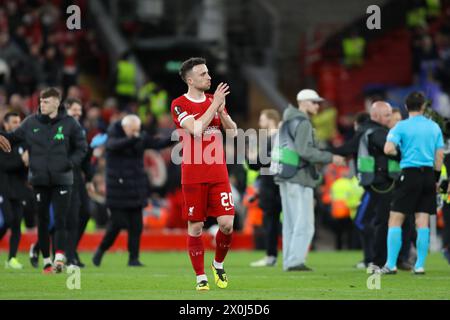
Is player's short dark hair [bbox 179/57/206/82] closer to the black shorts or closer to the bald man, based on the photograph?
the black shorts

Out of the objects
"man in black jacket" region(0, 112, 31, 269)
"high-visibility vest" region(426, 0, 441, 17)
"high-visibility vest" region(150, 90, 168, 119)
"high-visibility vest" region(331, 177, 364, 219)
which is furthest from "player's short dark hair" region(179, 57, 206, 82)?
"high-visibility vest" region(426, 0, 441, 17)

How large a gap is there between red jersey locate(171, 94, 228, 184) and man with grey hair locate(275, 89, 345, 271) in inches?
162

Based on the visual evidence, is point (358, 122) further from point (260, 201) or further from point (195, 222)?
point (195, 222)

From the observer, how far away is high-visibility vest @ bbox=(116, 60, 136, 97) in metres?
31.9

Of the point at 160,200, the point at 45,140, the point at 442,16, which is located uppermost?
the point at 442,16

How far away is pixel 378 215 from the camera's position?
17.5m

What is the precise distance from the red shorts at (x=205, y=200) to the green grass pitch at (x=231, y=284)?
32.8 inches

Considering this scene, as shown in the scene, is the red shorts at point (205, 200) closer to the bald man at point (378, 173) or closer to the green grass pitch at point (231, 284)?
the green grass pitch at point (231, 284)

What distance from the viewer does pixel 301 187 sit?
700 inches

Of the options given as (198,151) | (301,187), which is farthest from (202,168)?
(301,187)

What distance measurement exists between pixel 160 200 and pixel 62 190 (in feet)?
38.4

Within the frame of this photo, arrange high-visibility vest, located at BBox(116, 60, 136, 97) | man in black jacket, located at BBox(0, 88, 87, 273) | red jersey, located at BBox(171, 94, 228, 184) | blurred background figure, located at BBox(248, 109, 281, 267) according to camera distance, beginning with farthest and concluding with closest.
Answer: high-visibility vest, located at BBox(116, 60, 136, 97)
blurred background figure, located at BBox(248, 109, 281, 267)
man in black jacket, located at BBox(0, 88, 87, 273)
red jersey, located at BBox(171, 94, 228, 184)

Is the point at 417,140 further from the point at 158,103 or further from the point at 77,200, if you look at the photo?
the point at 158,103
